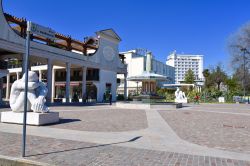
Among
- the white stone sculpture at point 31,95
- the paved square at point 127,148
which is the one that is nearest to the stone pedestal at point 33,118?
the white stone sculpture at point 31,95

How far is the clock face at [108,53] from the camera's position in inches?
1960

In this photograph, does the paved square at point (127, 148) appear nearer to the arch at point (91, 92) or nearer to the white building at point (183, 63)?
the arch at point (91, 92)

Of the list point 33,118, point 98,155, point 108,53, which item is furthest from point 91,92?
point 98,155

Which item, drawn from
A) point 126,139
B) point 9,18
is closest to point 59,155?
point 126,139

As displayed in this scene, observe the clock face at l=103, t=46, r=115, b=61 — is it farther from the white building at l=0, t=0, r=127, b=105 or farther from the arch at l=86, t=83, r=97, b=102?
the arch at l=86, t=83, r=97, b=102

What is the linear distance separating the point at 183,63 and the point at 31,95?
18237 cm

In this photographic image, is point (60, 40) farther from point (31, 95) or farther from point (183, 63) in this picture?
point (183, 63)

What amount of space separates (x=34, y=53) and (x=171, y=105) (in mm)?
17148

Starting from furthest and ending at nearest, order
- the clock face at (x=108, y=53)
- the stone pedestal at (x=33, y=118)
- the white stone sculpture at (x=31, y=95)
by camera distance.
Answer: the clock face at (x=108, y=53)
the white stone sculpture at (x=31, y=95)
the stone pedestal at (x=33, y=118)

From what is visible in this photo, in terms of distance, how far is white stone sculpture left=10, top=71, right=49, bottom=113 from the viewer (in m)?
12.0

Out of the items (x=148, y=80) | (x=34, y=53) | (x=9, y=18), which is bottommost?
(x=148, y=80)

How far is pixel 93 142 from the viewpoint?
8.11m

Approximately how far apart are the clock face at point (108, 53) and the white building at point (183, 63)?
137m

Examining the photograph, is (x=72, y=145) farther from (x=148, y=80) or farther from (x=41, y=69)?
(x=41, y=69)
